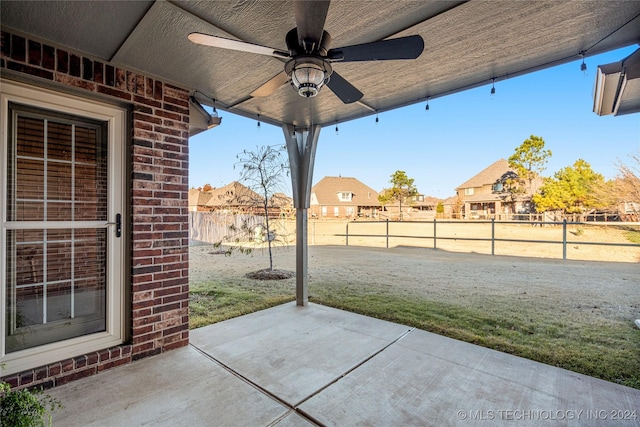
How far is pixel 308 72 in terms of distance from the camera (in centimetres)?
166

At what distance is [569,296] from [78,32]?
616 cm

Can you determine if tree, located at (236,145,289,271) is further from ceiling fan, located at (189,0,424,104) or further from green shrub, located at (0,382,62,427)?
green shrub, located at (0,382,62,427)

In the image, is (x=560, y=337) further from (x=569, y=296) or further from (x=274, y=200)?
(x=274, y=200)

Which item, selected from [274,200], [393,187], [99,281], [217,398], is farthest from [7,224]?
[393,187]

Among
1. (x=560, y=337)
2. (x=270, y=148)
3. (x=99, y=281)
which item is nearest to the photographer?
(x=99, y=281)

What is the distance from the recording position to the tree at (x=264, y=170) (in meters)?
5.82

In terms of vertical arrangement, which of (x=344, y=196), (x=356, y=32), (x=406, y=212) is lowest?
(x=406, y=212)

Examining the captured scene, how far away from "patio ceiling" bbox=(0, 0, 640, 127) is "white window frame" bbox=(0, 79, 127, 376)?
1.21 ft

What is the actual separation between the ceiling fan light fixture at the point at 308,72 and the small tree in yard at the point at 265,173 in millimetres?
4098

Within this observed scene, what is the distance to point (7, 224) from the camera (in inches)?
71.8

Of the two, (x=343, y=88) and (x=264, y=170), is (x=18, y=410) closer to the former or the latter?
(x=343, y=88)

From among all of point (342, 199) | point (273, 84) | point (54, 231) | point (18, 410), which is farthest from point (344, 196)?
point (18, 410)

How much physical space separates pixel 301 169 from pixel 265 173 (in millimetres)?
2325

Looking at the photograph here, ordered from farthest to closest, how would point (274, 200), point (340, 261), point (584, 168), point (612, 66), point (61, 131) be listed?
point (584, 168) < point (340, 261) < point (274, 200) < point (61, 131) < point (612, 66)
